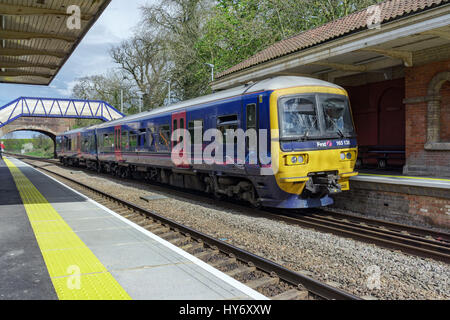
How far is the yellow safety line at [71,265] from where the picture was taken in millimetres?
3928

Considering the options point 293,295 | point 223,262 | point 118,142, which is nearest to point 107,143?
point 118,142

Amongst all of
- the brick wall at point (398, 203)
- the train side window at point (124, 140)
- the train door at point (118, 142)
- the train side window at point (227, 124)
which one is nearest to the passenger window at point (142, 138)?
the train side window at point (124, 140)

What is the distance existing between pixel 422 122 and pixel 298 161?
4756 millimetres

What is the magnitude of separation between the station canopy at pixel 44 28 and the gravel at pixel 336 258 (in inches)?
230

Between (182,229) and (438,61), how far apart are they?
8158 mm

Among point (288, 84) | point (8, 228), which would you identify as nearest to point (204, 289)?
point (8, 228)

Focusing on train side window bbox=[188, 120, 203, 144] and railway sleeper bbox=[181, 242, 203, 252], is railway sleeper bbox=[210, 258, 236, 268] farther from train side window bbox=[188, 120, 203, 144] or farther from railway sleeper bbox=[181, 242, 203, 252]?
train side window bbox=[188, 120, 203, 144]

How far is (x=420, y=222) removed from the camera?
822cm

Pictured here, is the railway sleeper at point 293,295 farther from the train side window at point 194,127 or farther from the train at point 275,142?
the train side window at point 194,127

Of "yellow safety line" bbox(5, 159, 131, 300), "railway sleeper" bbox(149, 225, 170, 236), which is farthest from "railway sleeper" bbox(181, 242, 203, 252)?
"yellow safety line" bbox(5, 159, 131, 300)

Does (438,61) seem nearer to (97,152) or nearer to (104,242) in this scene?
(104,242)

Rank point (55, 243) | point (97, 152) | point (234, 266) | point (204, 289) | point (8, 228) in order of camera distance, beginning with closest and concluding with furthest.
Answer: point (204, 289) < point (234, 266) < point (55, 243) < point (8, 228) < point (97, 152)

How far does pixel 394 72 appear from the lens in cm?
1243

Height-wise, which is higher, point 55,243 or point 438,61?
point 438,61
